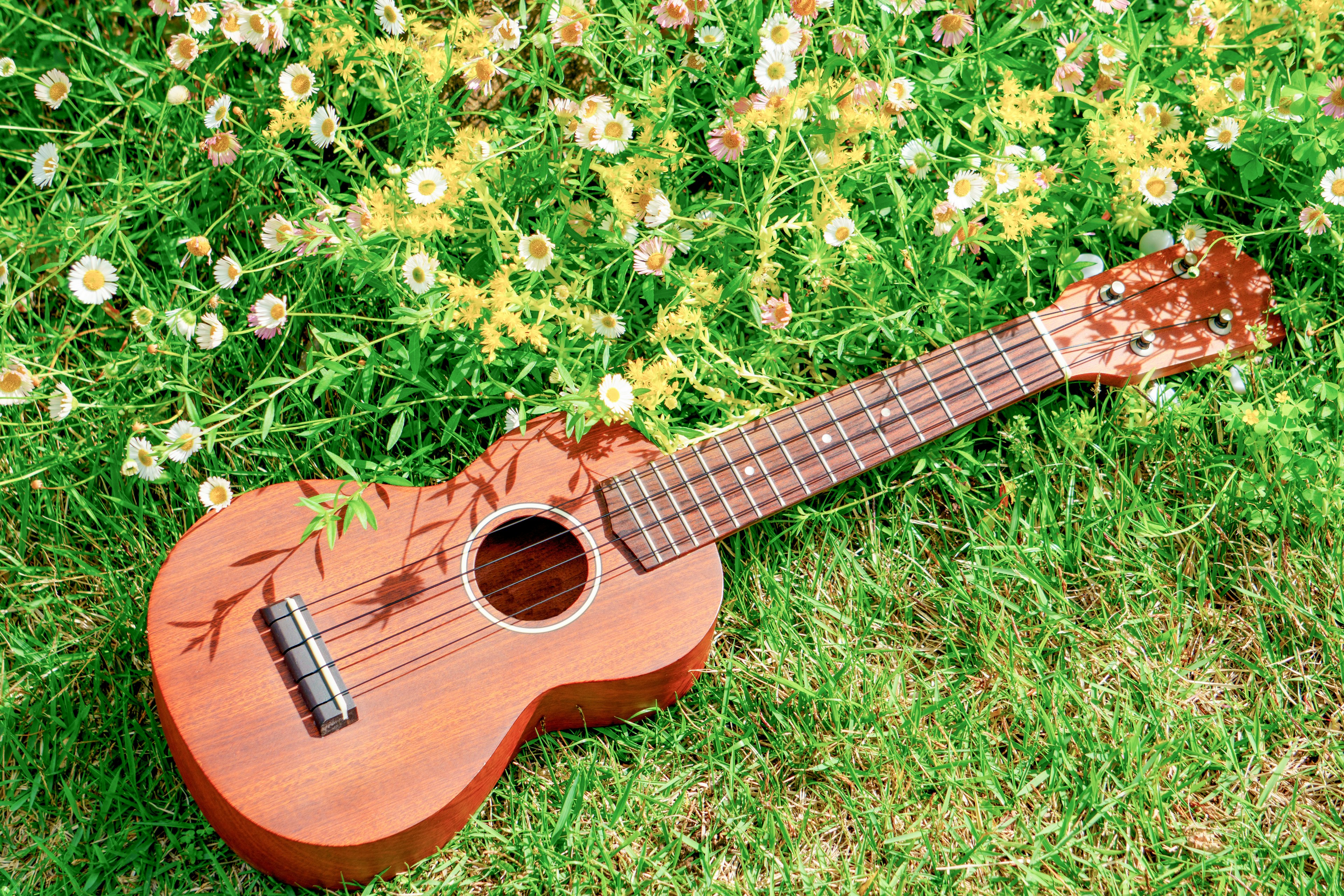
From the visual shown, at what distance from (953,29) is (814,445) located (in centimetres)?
112

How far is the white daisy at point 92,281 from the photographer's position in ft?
7.65

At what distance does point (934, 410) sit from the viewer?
2225 millimetres

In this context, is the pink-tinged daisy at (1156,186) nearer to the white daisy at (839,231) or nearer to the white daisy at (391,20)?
the white daisy at (839,231)

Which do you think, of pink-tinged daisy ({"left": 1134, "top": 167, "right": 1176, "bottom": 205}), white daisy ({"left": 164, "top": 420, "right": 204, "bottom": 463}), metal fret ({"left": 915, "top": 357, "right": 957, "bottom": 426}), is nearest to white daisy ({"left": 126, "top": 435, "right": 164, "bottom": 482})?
white daisy ({"left": 164, "top": 420, "right": 204, "bottom": 463})

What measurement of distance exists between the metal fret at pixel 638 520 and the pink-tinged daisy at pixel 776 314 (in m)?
0.51

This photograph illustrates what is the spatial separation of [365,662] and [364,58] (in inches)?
55.5

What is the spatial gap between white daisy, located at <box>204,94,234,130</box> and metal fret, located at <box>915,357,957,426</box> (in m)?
1.83

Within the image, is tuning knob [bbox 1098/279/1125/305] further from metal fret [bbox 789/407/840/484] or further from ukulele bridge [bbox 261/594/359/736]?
ukulele bridge [bbox 261/594/359/736]

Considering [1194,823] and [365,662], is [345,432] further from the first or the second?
[1194,823]

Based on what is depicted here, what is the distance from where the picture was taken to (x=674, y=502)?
2.11m

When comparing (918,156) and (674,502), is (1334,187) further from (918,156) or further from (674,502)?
(674,502)

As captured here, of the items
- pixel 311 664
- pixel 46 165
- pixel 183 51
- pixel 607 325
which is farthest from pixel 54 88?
pixel 311 664

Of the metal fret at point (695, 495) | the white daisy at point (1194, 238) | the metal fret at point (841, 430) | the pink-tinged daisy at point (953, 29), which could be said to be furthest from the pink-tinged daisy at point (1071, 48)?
the metal fret at point (695, 495)

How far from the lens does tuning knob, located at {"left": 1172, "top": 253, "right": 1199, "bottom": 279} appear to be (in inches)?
87.0
